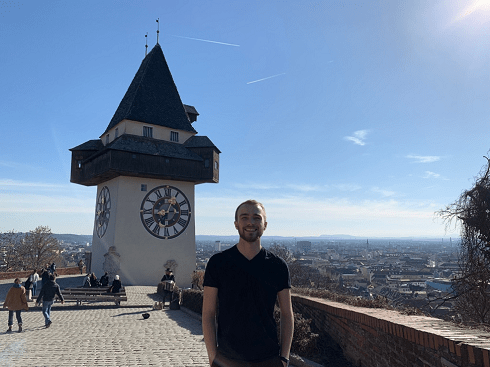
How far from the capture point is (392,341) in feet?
14.3

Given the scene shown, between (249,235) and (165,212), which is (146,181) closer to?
(165,212)

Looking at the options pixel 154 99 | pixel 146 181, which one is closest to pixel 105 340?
pixel 146 181

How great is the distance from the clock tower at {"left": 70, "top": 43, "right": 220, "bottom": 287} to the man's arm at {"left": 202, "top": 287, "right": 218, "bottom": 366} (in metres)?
19.0

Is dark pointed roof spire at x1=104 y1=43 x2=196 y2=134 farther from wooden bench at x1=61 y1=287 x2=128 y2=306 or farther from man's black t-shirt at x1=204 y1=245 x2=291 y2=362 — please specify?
man's black t-shirt at x1=204 y1=245 x2=291 y2=362

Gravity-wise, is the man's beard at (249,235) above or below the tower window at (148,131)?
below

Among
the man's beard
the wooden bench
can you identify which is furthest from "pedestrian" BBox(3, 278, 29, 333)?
the man's beard

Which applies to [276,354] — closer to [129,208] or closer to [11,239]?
[129,208]

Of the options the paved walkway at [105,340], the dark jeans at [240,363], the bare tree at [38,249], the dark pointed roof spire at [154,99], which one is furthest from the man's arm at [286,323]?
the bare tree at [38,249]

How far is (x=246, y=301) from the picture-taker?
2.86 meters

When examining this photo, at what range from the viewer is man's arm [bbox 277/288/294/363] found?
9.51ft

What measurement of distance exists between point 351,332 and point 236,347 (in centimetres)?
331

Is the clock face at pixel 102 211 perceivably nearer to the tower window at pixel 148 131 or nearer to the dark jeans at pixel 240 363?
the tower window at pixel 148 131

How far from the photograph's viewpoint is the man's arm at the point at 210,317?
2.84m

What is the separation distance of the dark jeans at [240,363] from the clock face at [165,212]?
20015 mm
